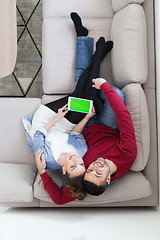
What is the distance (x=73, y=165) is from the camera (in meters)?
1.39

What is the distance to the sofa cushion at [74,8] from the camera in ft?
5.75

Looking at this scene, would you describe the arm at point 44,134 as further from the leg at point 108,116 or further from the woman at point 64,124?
the leg at point 108,116

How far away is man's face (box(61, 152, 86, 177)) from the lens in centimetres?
137

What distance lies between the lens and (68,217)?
4.74 ft

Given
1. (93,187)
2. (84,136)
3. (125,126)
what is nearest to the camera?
(93,187)

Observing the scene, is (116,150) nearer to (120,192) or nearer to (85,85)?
(120,192)

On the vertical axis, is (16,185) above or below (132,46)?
below

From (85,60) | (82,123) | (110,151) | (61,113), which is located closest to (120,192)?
(110,151)

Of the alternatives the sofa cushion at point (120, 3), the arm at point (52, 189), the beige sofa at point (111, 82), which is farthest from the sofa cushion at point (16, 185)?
the sofa cushion at point (120, 3)

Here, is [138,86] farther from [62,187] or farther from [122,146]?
[62,187]

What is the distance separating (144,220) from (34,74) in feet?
4.27

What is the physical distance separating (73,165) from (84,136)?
12.6 inches

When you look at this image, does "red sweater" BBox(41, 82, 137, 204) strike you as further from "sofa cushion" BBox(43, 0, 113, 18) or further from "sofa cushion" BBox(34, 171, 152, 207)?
"sofa cushion" BBox(43, 0, 113, 18)

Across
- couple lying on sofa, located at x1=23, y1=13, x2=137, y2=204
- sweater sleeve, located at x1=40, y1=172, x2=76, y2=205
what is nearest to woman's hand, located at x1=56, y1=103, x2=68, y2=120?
couple lying on sofa, located at x1=23, y1=13, x2=137, y2=204
